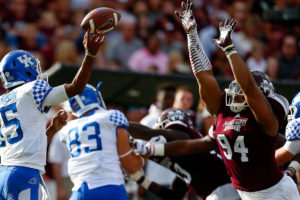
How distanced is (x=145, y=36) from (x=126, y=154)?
6.06m

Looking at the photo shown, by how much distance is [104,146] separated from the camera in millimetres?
5898

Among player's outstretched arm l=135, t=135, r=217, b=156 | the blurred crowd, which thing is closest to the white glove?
player's outstretched arm l=135, t=135, r=217, b=156

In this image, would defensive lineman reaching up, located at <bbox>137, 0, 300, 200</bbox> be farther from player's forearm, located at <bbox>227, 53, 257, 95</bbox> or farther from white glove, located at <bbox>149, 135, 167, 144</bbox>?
white glove, located at <bbox>149, 135, 167, 144</bbox>

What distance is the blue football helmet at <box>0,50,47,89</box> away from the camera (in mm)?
5336

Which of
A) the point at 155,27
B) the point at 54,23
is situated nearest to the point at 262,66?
the point at 155,27

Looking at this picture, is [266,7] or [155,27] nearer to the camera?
[266,7]

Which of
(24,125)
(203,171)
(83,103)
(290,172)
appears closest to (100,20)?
(24,125)

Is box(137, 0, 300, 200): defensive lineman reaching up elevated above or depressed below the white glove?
above

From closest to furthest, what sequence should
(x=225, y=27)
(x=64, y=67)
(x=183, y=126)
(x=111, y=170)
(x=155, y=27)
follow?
1. (x=225, y=27)
2. (x=111, y=170)
3. (x=183, y=126)
4. (x=64, y=67)
5. (x=155, y=27)

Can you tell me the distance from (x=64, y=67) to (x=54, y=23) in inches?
122

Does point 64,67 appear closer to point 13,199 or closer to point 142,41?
point 142,41

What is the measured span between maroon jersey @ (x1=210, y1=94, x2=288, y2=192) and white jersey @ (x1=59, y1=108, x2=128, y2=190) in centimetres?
111

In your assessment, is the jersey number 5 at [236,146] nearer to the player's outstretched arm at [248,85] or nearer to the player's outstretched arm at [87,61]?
the player's outstretched arm at [248,85]

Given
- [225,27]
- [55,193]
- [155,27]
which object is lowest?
[55,193]
